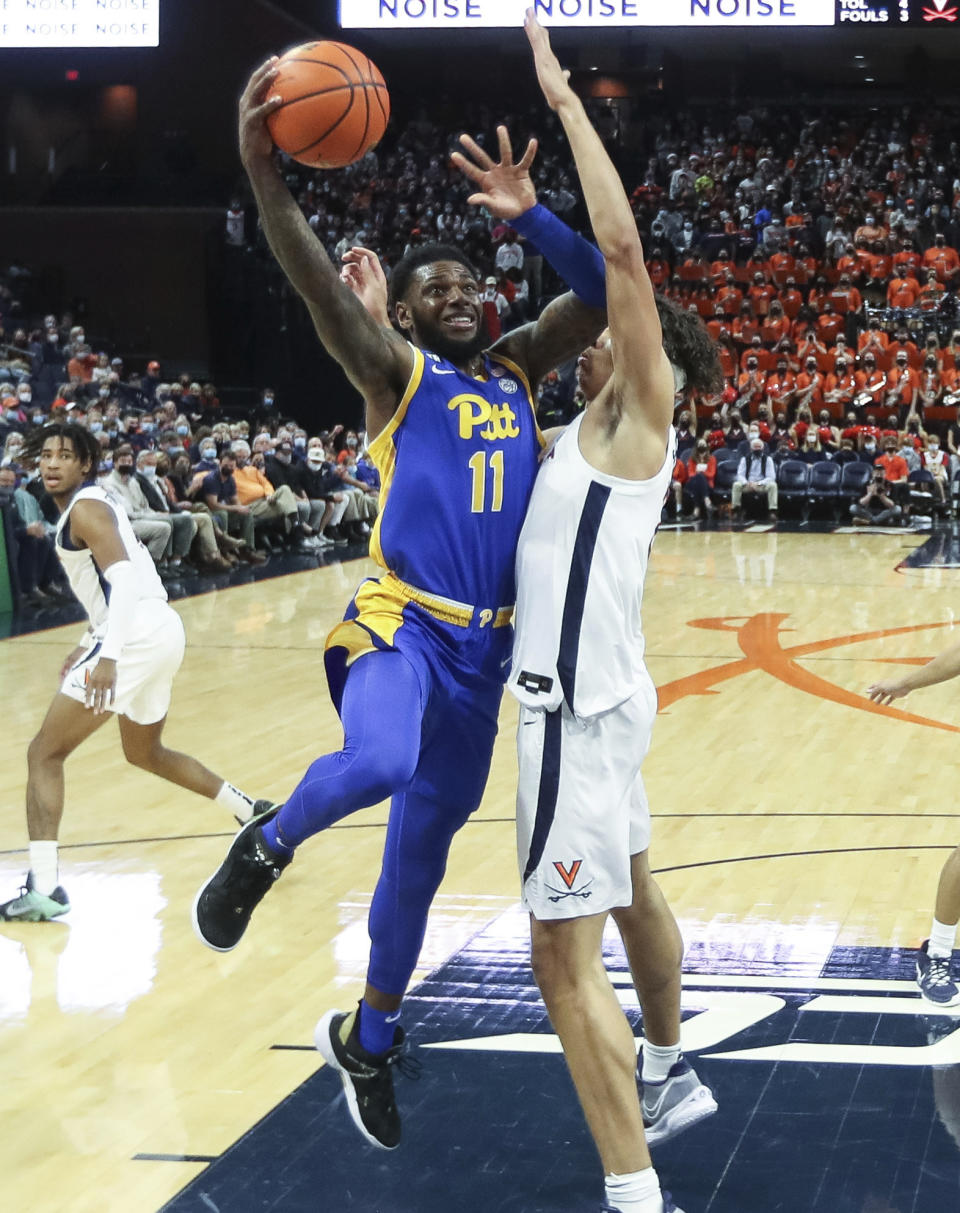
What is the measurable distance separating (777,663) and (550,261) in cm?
696

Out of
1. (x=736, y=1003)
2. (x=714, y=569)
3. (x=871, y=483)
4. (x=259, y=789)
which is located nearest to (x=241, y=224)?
(x=871, y=483)

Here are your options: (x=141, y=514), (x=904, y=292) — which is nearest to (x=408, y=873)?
(x=141, y=514)

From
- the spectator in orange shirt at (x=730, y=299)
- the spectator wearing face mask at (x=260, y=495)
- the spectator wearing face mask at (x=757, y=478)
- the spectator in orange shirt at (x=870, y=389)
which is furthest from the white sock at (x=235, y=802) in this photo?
the spectator in orange shirt at (x=730, y=299)

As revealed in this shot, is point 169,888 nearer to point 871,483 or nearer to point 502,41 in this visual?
point 871,483

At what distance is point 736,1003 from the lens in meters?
4.19

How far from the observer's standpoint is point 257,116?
310 cm

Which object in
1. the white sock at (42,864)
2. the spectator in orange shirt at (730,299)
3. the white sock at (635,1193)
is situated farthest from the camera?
the spectator in orange shirt at (730,299)

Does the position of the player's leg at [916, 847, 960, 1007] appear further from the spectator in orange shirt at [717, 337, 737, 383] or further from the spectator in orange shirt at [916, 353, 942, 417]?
the spectator in orange shirt at [717, 337, 737, 383]

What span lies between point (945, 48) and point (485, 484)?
28.6 metres

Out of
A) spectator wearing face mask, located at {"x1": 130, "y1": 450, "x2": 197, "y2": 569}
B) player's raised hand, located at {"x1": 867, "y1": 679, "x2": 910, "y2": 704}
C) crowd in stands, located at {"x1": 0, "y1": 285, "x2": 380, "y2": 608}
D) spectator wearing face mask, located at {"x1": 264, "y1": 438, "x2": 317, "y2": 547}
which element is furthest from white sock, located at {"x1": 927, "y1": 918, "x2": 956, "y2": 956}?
spectator wearing face mask, located at {"x1": 264, "y1": 438, "x2": 317, "y2": 547}

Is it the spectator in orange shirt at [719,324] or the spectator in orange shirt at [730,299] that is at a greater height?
the spectator in orange shirt at [730,299]

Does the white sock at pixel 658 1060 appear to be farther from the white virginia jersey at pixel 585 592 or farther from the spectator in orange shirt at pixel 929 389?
the spectator in orange shirt at pixel 929 389

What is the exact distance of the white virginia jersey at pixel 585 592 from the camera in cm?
303

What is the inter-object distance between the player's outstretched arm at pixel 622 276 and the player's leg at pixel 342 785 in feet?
2.39
